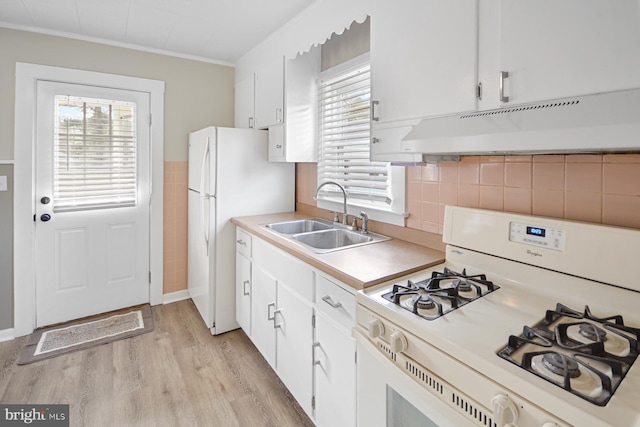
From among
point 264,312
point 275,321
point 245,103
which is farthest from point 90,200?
point 275,321

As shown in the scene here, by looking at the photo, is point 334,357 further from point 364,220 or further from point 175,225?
point 175,225

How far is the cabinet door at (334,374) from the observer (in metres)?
1.36

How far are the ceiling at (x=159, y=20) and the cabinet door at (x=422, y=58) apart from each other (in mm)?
825

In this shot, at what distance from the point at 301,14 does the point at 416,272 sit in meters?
1.82

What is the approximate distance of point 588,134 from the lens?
2.72 feet

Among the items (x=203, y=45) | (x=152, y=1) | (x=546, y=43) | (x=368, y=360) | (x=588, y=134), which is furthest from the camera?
(x=203, y=45)

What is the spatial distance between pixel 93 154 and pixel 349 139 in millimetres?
2154

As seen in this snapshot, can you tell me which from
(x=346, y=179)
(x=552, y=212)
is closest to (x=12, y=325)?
(x=346, y=179)

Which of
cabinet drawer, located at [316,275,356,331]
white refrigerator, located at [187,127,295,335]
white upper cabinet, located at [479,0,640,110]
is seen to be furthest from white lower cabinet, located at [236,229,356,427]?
white upper cabinet, located at [479,0,640,110]

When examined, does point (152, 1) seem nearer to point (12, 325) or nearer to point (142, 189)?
point (142, 189)

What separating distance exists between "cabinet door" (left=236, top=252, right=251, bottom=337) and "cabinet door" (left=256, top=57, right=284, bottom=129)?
1082mm

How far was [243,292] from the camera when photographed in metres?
2.45

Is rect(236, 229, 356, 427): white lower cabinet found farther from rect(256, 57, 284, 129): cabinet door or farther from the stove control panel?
rect(256, 57, 284, 129): cabinet door

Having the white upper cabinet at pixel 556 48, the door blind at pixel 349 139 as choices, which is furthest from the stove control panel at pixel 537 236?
the door blind at pixel 349 139
